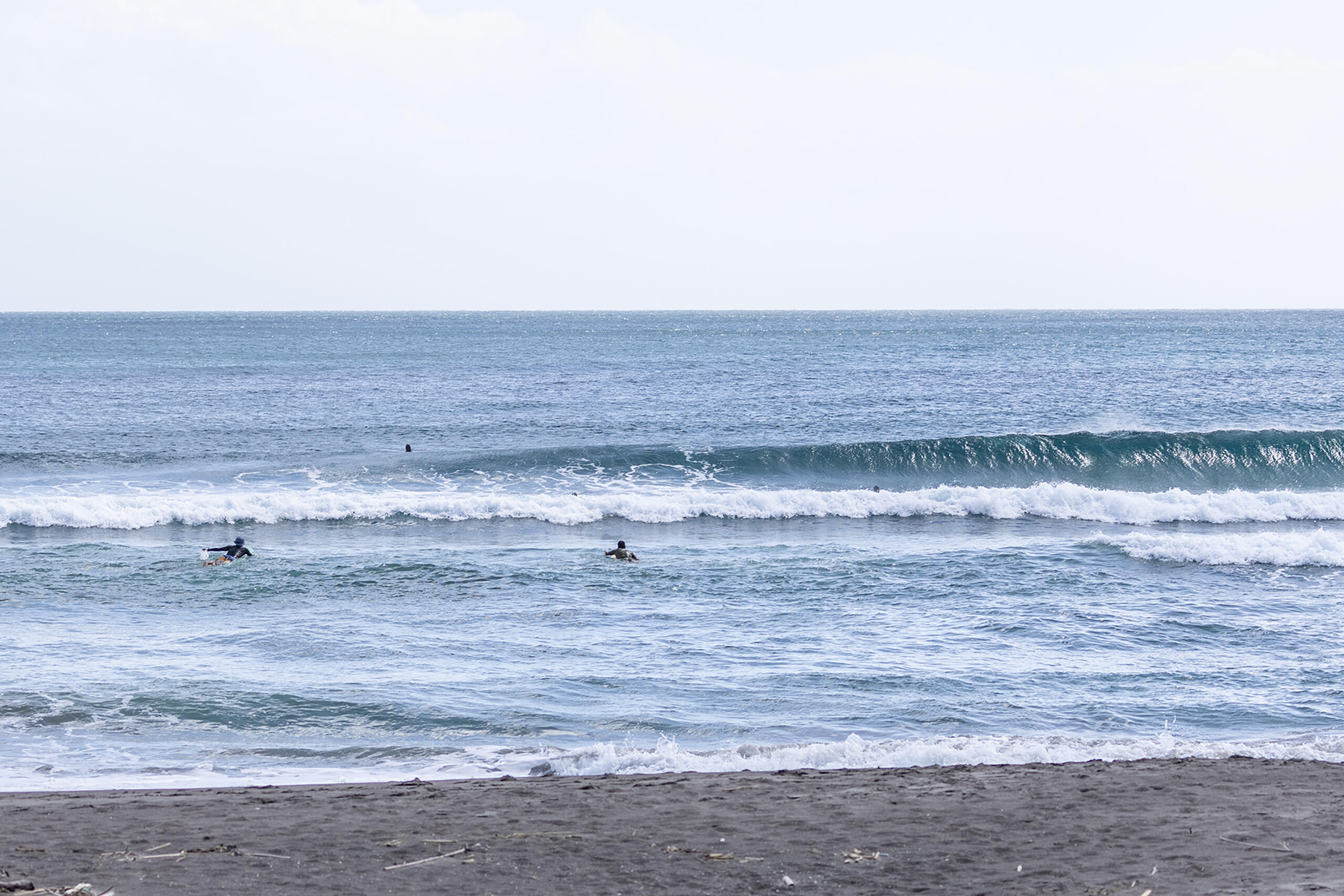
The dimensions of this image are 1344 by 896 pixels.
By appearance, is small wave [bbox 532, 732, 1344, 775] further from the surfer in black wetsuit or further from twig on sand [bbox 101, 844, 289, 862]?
the surfer in black wetsuit

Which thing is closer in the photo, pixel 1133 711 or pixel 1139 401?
pixel 1133 711

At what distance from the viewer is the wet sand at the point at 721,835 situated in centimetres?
714

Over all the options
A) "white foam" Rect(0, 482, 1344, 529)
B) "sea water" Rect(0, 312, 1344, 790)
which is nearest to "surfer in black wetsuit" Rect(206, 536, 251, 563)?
"sea water" Rect(0, 312, 1344, 790)

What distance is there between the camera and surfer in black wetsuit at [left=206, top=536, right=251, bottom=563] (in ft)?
66.5

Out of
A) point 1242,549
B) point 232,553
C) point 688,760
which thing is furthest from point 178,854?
point 1242,549

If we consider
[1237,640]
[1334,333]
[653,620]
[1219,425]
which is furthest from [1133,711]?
[1334,333]

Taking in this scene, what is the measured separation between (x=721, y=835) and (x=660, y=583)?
11032 millimetres

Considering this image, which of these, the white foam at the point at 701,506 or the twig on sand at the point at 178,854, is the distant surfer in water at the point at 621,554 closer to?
the white foam at the point at 701,506

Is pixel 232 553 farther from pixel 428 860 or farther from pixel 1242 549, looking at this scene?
pixel 1242 549

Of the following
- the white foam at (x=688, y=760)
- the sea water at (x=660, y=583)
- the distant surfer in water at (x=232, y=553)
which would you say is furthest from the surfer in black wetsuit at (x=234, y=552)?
the white foam at (x=688, y=760)

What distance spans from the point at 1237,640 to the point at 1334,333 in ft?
405

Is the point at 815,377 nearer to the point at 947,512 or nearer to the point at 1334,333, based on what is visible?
the point at 947,512

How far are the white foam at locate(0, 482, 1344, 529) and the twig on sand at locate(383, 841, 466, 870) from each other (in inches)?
721

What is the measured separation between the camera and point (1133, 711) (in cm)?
1250
